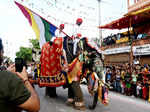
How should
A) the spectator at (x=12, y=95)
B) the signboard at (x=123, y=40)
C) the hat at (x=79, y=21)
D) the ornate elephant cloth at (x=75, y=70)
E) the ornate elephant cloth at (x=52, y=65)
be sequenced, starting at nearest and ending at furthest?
the spectator at (x=12, y=95)
the ornate elephant cloth at (x=75, y=70)
the ornate elephant cloth at (x=52, y=65)
the hat at (x=79, y=21)
the signboard at (x=123, y=40)

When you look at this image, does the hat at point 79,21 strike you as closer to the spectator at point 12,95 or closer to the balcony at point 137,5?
the spectator at point 12,95

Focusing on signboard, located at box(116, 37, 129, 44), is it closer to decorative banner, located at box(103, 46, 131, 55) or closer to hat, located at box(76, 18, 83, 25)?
decorative banner, located at box(103, 46, 131, 55)

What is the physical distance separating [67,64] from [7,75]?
3329mm

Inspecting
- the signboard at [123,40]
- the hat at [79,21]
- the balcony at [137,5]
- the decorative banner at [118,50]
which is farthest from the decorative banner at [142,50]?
the hat at [79,21]

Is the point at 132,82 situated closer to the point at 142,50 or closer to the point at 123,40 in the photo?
the point at 142,50

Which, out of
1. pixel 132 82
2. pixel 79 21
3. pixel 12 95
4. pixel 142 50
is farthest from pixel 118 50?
pixel 12 95

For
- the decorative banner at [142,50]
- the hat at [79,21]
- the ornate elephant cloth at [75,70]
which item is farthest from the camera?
the decorative banner at [142,50]

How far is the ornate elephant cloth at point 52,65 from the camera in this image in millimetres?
4645

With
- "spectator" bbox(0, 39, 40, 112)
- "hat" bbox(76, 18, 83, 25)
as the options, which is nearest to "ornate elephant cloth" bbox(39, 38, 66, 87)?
"hat" bbox(76, 18, 83, 25)

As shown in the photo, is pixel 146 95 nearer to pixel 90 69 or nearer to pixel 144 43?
pixel 90 69

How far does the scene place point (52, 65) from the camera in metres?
5.04

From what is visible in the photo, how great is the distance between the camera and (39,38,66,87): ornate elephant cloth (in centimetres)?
464

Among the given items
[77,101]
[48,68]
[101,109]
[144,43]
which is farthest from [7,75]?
[144,43]

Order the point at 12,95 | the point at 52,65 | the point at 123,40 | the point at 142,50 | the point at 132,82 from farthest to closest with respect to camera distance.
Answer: the point at 123,40 → the point at 142,50 → the point at 132,82 → the point at 52,65 → the point at 12,95
